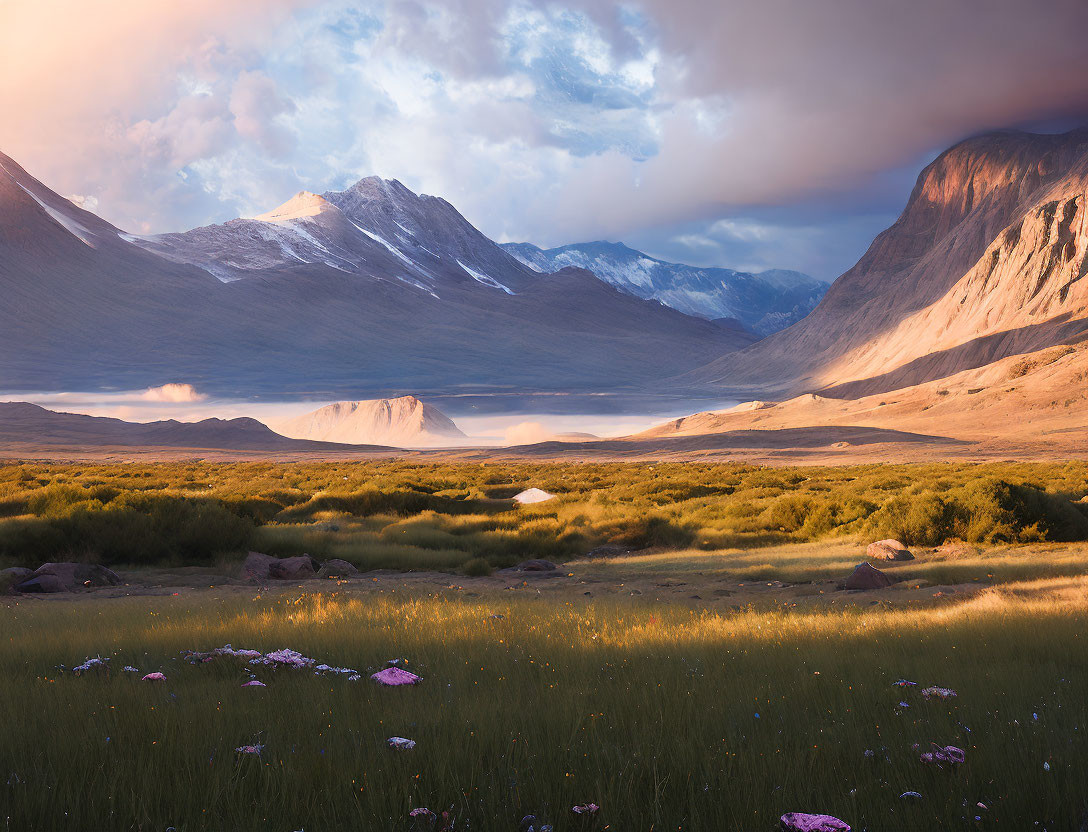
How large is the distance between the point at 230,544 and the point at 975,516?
1851 cm

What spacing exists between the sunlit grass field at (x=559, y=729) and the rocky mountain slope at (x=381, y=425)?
14201 centimetres

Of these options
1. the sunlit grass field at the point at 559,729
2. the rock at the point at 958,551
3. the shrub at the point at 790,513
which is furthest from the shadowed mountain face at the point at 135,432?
the sunlit grass field at the point at 559,729

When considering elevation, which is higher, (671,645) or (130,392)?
(130,392)

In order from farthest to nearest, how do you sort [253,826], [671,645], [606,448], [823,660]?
1. [606,448]
2. [671,645]
3. [823,660]
4. [253,826]

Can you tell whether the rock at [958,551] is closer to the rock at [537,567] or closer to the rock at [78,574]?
the rock at [537,567]

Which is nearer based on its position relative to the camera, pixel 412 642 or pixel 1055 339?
pixel 412 642

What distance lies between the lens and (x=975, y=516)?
767 inches

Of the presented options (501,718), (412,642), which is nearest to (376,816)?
(501,718)

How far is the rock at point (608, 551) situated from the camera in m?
22.0

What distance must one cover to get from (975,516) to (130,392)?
192 meters

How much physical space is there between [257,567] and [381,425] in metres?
140

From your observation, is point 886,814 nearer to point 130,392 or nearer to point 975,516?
point 975,516

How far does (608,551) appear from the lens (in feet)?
74.1

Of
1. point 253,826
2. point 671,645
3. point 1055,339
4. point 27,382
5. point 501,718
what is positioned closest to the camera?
point 253,826
